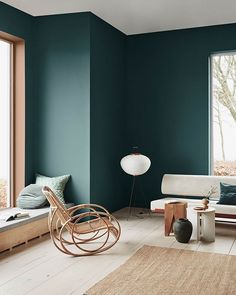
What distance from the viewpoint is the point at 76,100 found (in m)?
5.50

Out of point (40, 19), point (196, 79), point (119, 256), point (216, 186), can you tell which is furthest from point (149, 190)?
point (40, 19)

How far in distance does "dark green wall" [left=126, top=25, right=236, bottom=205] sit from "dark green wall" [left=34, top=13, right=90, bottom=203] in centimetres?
145

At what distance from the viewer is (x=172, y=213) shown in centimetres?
477

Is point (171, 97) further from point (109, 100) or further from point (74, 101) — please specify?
point (74, 101)

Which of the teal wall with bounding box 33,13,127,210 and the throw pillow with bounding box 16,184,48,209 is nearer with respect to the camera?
the throw pillow with bounding box 16,184,48,209

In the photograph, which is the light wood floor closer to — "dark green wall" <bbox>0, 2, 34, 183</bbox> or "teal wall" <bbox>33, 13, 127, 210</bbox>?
"teal wall" <bbox>33, 13, 127, 210</bbox>

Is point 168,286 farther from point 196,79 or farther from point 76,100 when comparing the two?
point 196,79

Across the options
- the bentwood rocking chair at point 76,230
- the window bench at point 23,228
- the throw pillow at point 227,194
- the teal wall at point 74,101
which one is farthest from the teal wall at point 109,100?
the bentwood rocking chair at point 76,230

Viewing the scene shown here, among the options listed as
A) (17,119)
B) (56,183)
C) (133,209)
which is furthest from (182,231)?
(17,119)

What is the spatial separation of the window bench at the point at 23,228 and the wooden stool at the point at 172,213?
1.49 meters

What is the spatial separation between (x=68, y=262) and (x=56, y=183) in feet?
5.80

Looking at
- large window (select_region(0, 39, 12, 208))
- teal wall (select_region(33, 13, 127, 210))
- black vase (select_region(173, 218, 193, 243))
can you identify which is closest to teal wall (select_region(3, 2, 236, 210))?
teal wall (select_region(33, 13, 127, 210))

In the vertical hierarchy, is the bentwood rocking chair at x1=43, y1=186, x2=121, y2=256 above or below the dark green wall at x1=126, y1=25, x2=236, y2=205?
below

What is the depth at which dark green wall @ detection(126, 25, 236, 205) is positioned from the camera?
620 cm
